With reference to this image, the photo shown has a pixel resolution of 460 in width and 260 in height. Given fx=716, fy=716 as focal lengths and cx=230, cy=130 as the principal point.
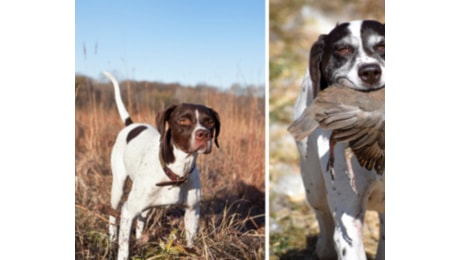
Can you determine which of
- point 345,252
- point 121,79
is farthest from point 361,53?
point 121,79

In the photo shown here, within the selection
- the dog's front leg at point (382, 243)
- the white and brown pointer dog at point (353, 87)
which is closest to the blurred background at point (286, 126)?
the dog's front leg at point (382, 243)

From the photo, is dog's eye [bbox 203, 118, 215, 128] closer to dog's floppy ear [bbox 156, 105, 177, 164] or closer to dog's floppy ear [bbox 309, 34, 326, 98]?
dog's floppy ear [bbox 156, 105, 177, 164]

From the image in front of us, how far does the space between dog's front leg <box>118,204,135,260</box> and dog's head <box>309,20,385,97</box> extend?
3.22ft

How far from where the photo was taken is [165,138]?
3.03 m

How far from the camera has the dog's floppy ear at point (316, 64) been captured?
2883 millimetres

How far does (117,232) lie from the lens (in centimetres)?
320

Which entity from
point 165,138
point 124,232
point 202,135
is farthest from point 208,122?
point 124,232

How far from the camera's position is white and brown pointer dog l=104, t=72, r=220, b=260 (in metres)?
3.01

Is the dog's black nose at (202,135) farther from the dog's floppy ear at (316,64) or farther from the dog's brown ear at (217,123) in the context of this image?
the dog's floppy ear at (316,64)

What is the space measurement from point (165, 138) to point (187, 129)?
4.5 inches

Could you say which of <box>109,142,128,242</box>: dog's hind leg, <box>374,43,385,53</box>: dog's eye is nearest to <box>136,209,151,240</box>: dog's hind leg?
<box>109,142,128,242</box>: dog's hind leg

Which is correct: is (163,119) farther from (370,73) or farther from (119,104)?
(370,73)
